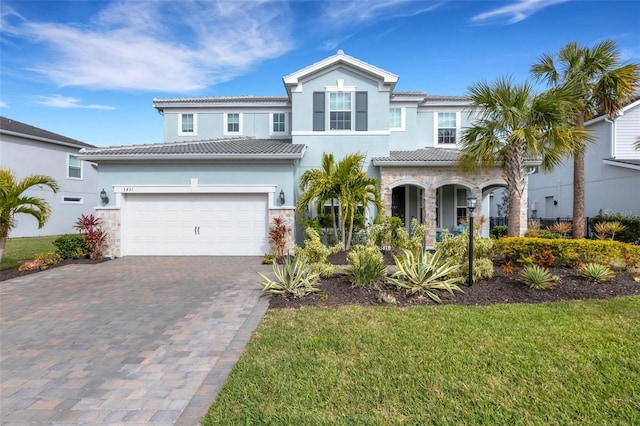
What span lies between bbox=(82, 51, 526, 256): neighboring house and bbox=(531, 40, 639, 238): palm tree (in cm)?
257

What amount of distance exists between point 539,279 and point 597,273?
1.46 meters

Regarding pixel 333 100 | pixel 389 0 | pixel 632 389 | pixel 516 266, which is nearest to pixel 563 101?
pixel 516 266

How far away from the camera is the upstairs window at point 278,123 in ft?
56.4

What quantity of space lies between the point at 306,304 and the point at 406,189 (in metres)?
11.2

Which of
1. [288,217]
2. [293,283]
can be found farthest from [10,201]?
[293,283]

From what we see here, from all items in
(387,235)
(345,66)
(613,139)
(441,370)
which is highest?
(345,66)

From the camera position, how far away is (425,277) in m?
6.90

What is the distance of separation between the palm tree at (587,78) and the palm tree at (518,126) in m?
1.39

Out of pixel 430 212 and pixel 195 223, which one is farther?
pixel 430 212

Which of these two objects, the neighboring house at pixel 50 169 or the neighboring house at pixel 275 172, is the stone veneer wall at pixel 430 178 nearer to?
the neighboring house at pixel 275 172

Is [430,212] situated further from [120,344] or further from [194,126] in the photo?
[194,126]

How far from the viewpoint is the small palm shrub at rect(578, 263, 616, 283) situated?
704 centimetres

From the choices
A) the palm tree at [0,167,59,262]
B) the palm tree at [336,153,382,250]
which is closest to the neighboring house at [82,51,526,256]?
the palm tree at [336,153,382,250]

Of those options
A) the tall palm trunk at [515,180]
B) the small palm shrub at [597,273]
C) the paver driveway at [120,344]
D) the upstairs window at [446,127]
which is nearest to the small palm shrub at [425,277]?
the small palm shrub at [597,273]
